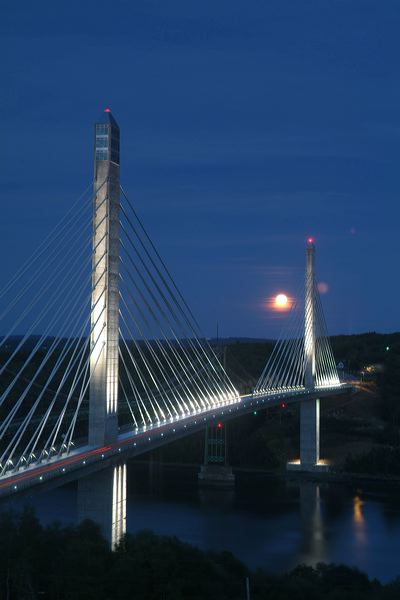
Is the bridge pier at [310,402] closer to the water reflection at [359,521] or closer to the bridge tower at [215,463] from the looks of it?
the bridge tower at [215,463]

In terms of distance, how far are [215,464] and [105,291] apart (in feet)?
62.6

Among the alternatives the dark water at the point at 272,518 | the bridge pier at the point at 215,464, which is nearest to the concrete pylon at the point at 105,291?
the dark water at the point at 272,518

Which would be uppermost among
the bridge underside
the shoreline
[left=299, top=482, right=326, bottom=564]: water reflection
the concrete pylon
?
the concrete pylon

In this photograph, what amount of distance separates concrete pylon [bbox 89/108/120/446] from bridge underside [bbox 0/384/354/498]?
0.54 meters

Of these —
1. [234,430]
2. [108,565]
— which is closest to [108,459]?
[108,565]

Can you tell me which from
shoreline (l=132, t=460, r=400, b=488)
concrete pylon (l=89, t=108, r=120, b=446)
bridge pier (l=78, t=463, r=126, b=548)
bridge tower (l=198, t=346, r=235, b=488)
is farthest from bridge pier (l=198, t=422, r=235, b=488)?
bridge pier (l=78, t=463, r=126, b=548)

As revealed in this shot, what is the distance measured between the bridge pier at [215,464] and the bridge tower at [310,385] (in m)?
2.93

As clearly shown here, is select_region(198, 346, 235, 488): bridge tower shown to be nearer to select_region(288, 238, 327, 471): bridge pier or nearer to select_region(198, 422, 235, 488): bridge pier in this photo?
select_region(198, 422, 235, 488): bridge pier

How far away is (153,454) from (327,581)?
25.6m

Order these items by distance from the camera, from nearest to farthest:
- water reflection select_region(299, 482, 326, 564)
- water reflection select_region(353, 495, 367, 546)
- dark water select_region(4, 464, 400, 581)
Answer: dark water select_region(4, 464, 400, 581) < water reflection select_region(299, 482, 326, 564) < water reflection select_region(353, 495, 367, 546)

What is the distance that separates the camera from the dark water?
73.4ft

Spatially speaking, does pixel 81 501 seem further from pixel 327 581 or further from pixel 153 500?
pixel 153 500

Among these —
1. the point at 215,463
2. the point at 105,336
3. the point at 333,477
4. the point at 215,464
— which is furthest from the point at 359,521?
the point at 105,336

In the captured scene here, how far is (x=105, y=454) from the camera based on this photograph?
56.7ft
